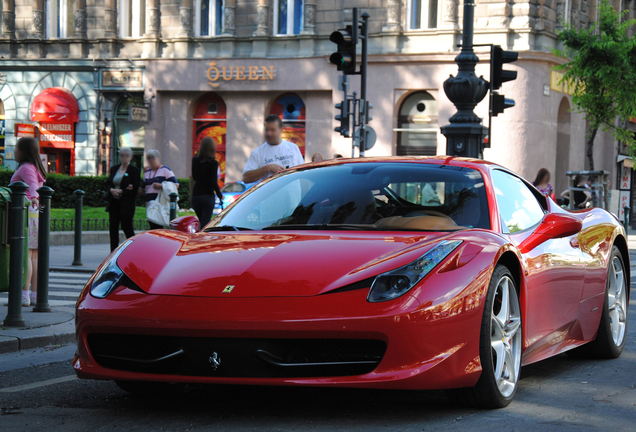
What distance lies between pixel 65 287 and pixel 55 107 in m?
22.6

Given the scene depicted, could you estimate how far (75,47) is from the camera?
3328cm

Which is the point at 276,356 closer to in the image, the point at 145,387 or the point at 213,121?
the point at 145,387

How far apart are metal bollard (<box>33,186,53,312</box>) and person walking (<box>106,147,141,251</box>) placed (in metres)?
5.15

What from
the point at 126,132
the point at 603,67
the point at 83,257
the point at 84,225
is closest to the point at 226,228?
the point at 83,257

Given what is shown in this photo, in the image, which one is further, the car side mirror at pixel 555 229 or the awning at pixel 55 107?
the awning at pixel 55 107

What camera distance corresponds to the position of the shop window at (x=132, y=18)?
33.0 meters

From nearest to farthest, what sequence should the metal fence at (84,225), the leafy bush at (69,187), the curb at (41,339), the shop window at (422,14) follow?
the curb at (41,339)
the metal fence at (84,225)
the leafy bush at (69,187)
the shop window at (422,14)

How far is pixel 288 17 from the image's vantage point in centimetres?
3105

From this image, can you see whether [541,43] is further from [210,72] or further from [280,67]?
[210,72]

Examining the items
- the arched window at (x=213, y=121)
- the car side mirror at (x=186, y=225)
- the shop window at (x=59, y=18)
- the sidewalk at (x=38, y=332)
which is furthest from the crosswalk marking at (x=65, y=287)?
the shop window at (x=59, y=18)

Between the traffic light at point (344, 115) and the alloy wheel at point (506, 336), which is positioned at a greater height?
the traffic light at point (344, 115)

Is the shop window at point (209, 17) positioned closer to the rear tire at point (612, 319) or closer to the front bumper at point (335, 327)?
the rear tire at point (612, 319)

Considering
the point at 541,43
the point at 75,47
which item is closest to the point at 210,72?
the point at 75,47

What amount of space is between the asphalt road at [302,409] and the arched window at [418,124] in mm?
24333
